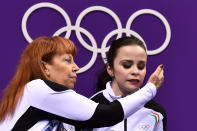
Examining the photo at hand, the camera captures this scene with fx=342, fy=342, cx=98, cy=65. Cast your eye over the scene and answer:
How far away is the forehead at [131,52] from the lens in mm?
1987

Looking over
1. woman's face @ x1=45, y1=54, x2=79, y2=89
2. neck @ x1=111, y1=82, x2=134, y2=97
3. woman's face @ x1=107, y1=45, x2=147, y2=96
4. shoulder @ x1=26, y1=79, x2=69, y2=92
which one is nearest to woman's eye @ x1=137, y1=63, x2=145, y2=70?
woman's face @ x1=107, y1=45, x2=147, y2=96

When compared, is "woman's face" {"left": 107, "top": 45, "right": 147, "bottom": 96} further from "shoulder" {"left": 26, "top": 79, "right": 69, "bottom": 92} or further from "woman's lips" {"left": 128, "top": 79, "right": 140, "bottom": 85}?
"shoulder" {"left": 26, "top": 79, "right": 69, "bottom": 92}

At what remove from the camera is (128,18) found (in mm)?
2410

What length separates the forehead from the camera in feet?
6.52

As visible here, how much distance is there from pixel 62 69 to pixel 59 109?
0.28m

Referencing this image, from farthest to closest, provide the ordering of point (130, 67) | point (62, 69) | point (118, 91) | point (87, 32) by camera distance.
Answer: point (87, 32), point (118, 91), point (130, 67), point (62, 69)

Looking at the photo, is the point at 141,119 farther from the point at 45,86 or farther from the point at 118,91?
the point at 45,86

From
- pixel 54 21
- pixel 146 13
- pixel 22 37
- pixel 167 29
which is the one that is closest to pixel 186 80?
pixel 167 29

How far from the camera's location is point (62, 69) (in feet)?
5.63

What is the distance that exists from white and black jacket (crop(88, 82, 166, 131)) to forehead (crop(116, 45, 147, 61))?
0.22 m

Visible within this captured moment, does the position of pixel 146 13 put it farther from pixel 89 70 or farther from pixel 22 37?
pixel 22 37

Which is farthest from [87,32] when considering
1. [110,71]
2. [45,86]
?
[45,86]

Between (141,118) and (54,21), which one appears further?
(54,21)

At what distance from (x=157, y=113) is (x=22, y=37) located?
1.04m
